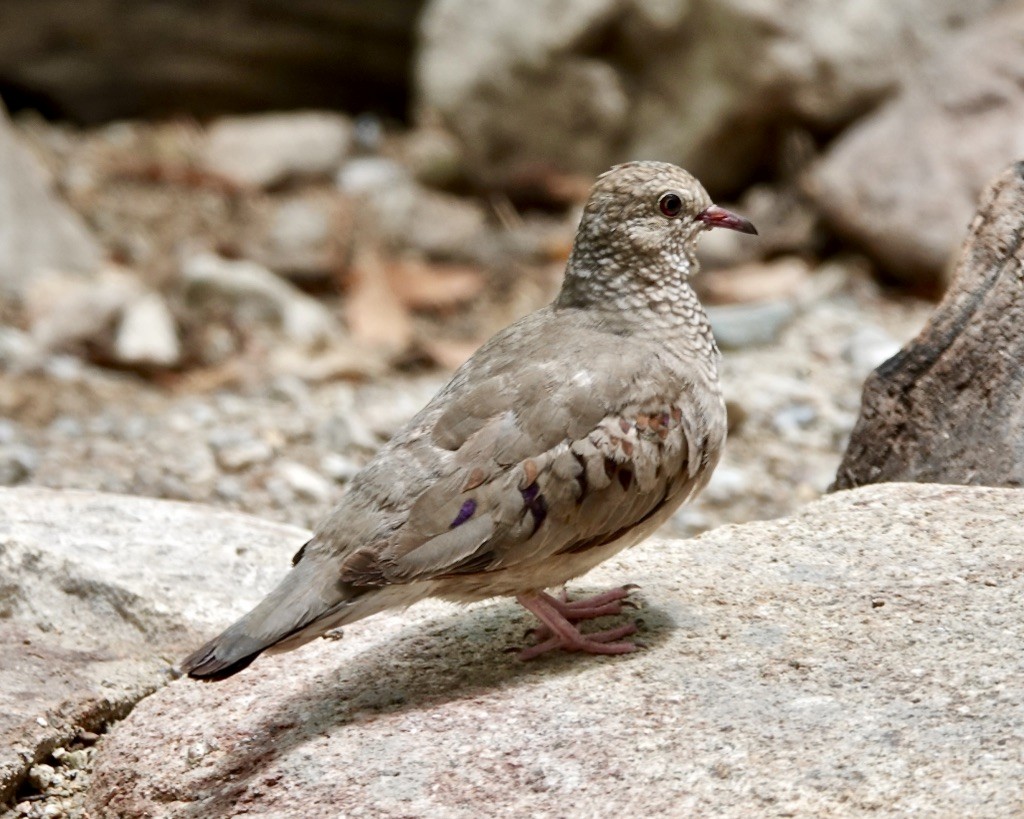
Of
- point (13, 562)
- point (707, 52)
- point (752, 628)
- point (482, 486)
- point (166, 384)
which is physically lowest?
point (166, 384)

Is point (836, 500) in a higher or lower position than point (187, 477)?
higher

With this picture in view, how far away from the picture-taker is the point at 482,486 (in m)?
3.49

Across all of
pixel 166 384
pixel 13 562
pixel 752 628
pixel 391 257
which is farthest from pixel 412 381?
pixel 752 628

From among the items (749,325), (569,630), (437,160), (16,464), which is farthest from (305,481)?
(437,160)

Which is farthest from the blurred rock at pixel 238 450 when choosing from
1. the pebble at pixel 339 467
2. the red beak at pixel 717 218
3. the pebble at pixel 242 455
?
the red beak at pixel 717 218

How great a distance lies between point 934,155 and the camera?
8.23m

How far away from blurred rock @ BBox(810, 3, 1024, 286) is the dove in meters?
4.45

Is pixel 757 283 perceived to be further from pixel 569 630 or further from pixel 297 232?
pixel 569 630

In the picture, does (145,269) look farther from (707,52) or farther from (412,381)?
(707,52)

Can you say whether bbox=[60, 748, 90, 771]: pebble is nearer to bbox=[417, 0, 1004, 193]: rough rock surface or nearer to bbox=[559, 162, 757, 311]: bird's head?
bbox=[559, 162, 757, 311]: bird's head

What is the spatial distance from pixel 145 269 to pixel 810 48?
176 inches

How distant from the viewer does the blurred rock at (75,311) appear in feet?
26.6

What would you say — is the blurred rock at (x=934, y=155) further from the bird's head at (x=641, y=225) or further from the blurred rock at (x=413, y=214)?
the bird's head at (x=641, y=225)

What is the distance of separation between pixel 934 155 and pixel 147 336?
15.0 ft
